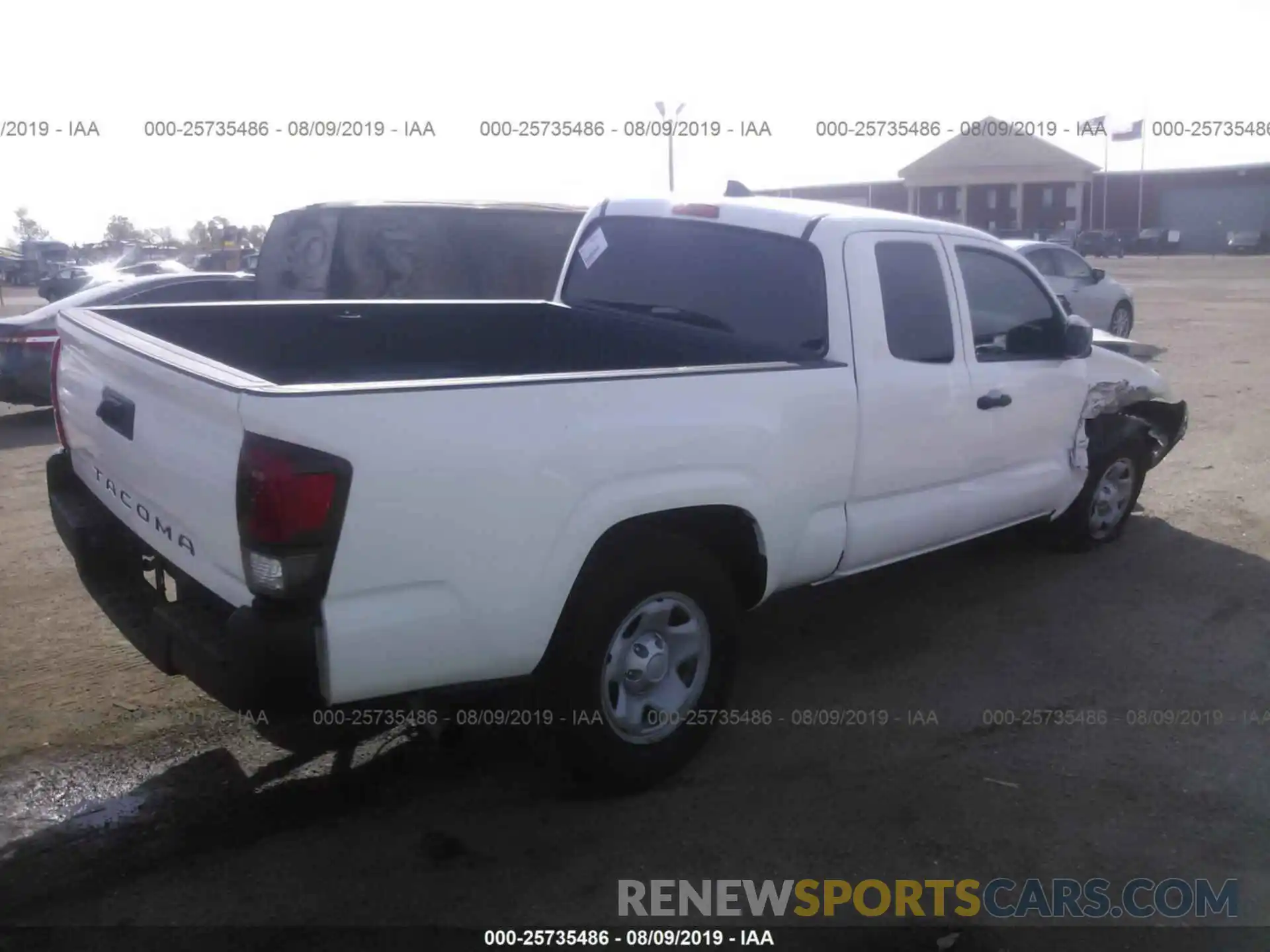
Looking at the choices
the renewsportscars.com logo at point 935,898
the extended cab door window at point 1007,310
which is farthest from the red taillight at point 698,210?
the renewsportscars.com logo at point 935,898

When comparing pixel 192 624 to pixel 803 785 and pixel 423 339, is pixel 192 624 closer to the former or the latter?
pixel 803 785

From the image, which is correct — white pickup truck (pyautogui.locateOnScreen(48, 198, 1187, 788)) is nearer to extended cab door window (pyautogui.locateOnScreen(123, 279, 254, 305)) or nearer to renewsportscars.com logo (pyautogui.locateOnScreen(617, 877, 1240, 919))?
renewsportscars.com logo (pyautogui.locateOnScreen(617, 877, 1240, 919))

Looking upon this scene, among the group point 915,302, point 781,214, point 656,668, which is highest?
point 781,214

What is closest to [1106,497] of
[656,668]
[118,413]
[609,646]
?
[656,668]

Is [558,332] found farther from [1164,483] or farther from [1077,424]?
[1164,483]

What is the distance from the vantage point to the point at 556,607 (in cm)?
346

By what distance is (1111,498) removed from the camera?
6645 mm

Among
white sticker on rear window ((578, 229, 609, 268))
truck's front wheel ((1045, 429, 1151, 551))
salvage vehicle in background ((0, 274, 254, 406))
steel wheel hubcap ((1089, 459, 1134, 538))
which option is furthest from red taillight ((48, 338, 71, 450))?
salvage vehicle in background ((0, 274, 254, 406))

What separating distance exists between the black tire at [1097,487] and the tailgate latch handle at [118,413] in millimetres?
4828

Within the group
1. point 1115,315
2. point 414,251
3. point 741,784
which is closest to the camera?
point 741,784

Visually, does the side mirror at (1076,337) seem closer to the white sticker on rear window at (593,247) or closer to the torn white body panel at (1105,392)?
the torn white body panel at (1105,392)

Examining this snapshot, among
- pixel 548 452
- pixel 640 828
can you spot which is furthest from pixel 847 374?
pixel 640 828

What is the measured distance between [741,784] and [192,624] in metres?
1.91

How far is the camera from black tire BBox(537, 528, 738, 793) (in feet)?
Answer: 11.7
